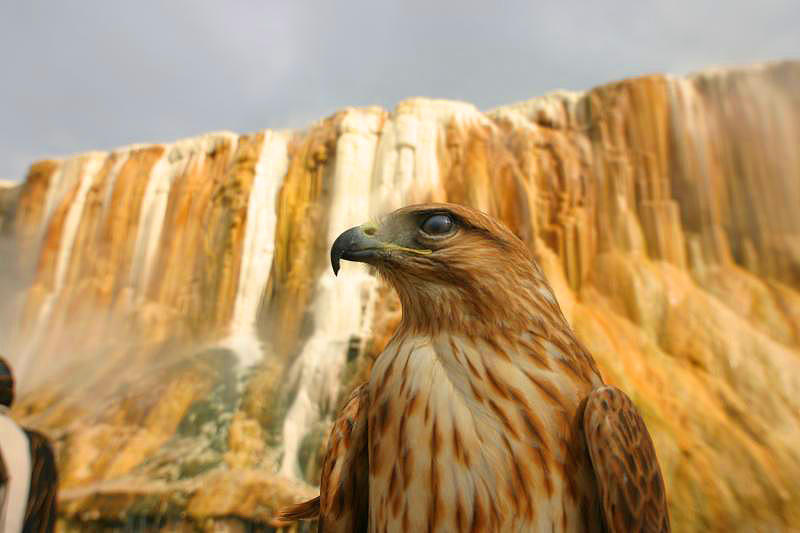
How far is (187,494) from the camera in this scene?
23.3ft

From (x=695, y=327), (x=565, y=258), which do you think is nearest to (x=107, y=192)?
(x=565, y=258)

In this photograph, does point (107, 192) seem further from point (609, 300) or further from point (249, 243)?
point (609, 300)

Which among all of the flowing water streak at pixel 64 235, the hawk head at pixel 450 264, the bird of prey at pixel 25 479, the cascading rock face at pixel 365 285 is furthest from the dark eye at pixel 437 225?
the flowing water streak at pixel 64 235

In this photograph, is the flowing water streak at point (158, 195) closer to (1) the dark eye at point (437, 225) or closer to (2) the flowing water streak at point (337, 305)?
(2) the flowing water streak at point (337, 305)

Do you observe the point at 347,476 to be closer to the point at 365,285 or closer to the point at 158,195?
the point at 365,285

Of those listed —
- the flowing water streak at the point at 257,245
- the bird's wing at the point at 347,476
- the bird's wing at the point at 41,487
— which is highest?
the flowing water streak at the point at 257,245

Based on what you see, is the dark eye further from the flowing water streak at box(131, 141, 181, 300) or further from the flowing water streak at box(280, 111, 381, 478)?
the flowing water streak at box(131, 141, 181, 300)

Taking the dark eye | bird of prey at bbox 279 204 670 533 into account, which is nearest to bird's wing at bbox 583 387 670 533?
bird of prey at bbox 279 204 670 533

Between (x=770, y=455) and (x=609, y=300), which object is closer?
(x=770, y=455)

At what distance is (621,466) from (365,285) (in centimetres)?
891

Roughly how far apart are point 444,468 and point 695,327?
848 centimetres

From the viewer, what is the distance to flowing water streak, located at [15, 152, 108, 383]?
1255 cm

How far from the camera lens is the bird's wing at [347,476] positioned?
56.7 inches

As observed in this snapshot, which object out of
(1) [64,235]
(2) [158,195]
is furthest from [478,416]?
(1) [64,235]
